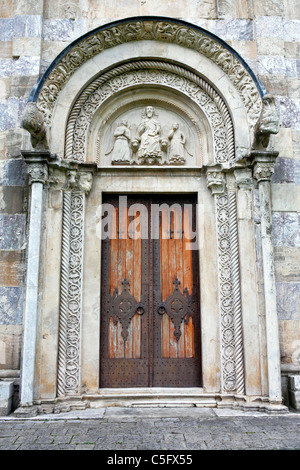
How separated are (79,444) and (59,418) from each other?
1.14m

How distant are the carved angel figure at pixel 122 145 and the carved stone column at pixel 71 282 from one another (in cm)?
58

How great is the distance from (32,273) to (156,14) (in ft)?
15.8

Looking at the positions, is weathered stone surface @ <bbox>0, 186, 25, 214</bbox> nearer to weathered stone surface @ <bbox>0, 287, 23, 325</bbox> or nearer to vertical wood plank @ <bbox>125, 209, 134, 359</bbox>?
weathered stone surface @ <bbox>0, 287, 23, 325</bbox>

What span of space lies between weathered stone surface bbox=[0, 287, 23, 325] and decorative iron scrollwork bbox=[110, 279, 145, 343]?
1422mm

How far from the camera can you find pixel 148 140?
7105 mm

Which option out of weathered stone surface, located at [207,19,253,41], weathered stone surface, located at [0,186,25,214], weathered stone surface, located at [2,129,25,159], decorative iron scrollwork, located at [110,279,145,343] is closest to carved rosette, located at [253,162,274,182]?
weathered stone surface, located at [207,19,253,41]

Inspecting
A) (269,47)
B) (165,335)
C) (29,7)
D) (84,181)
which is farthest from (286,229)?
(29,7)

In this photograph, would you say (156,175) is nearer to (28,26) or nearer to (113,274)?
(113,274)

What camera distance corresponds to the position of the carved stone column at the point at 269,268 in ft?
19.2

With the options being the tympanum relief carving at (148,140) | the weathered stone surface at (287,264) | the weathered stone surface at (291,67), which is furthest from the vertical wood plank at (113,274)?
the weathered stone surface at (291,67)

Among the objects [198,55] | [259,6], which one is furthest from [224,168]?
[259,6]

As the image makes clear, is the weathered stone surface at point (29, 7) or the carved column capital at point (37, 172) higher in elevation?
the weathered stone surface at point (29, 7)

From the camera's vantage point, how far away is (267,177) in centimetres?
643

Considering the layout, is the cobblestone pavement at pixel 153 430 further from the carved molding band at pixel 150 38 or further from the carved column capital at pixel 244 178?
the carved molding band at pixel 150 38
